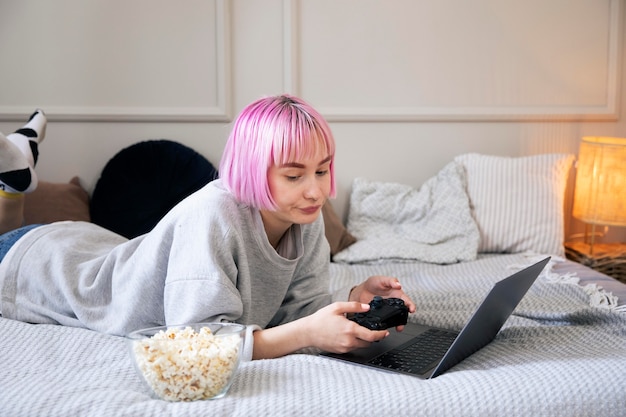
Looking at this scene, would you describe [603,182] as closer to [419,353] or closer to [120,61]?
[419,353]

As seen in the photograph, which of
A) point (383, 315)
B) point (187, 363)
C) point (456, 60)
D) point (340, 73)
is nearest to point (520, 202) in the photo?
point (456, 60)

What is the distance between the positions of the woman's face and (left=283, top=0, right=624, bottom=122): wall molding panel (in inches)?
57.6

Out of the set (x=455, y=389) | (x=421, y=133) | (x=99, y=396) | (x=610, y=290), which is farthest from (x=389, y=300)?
(x=421, y=133)

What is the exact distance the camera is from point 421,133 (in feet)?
9.39

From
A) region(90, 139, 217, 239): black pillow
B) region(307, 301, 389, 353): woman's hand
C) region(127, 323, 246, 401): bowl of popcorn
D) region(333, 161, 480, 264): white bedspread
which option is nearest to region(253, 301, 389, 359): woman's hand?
region(307, 301, 389, 353): woman's hand

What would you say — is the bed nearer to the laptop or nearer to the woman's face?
the laptop

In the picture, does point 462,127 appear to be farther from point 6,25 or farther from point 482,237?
point 6,25

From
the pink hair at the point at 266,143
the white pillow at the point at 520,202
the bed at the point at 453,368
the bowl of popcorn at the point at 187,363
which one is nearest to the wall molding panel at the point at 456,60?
the white pillow at the point at 520,202

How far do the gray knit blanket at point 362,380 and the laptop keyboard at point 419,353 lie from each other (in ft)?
0.16

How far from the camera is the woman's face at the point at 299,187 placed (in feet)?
4.42

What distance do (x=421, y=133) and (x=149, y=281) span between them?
5.47 feet

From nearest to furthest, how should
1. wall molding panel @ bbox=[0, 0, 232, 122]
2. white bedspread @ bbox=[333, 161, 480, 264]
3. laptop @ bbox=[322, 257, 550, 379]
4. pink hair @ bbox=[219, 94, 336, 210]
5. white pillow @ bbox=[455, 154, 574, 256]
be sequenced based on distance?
laptop @ bbox=[322, 257, 550, 379] → pink hair @ bbox=[219, 94, 336, 210] → white bedspread @ bbox=[333, 161, 480, 264] → white pillow @ bbox=[455, 154, 574, 256] → wall molding panel @ bbox=[0, 0, 232, 122]

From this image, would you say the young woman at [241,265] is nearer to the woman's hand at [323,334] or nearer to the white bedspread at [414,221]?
the woman's hand at [323,334]

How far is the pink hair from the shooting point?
1.33m
